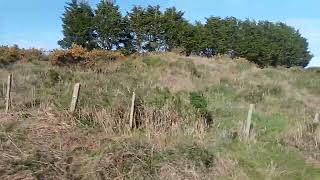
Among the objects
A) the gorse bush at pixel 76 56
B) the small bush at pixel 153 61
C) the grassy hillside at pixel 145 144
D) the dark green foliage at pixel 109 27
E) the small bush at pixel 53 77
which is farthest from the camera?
the dark green foliage at pixel 109 27

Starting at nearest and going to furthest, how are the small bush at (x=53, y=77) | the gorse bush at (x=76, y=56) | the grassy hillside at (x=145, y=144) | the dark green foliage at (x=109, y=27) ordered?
the grassy hillside at (x=145, y=144) → the small bush at (x=53, y=77) → the gorse bush at (x=76, y=56) → the dark green foliage at (x=109, y=27)

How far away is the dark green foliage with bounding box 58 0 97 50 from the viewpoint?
50750 mm

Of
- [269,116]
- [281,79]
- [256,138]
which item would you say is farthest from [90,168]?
[281,79]

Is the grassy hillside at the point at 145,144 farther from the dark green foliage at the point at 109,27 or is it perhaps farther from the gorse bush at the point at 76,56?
the dark green foliage at the point at 109,27

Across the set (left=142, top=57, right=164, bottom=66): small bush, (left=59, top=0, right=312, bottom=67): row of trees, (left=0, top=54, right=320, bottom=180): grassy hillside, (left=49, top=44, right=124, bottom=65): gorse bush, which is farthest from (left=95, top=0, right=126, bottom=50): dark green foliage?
(left=0, top=54, right=320, bottom=180): grassy hillside

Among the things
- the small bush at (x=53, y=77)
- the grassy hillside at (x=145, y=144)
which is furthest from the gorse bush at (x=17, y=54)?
the grassy hillside at (x=145, y=144)

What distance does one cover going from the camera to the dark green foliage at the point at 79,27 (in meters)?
50.8

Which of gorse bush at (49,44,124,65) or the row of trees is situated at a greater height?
the row of trees

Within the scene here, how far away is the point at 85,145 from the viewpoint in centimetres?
972

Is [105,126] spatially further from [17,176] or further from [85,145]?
[17,176]

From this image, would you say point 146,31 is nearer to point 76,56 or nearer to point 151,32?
point 151,32

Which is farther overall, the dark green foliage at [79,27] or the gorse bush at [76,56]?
the dark green foliage at [79,27]

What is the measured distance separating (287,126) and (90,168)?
8.28m

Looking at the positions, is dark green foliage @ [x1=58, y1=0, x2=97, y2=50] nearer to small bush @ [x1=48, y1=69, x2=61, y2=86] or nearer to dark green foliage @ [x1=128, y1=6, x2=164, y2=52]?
dark green foliage @ [x1=128, y1=6, x2=164, y2=52]
